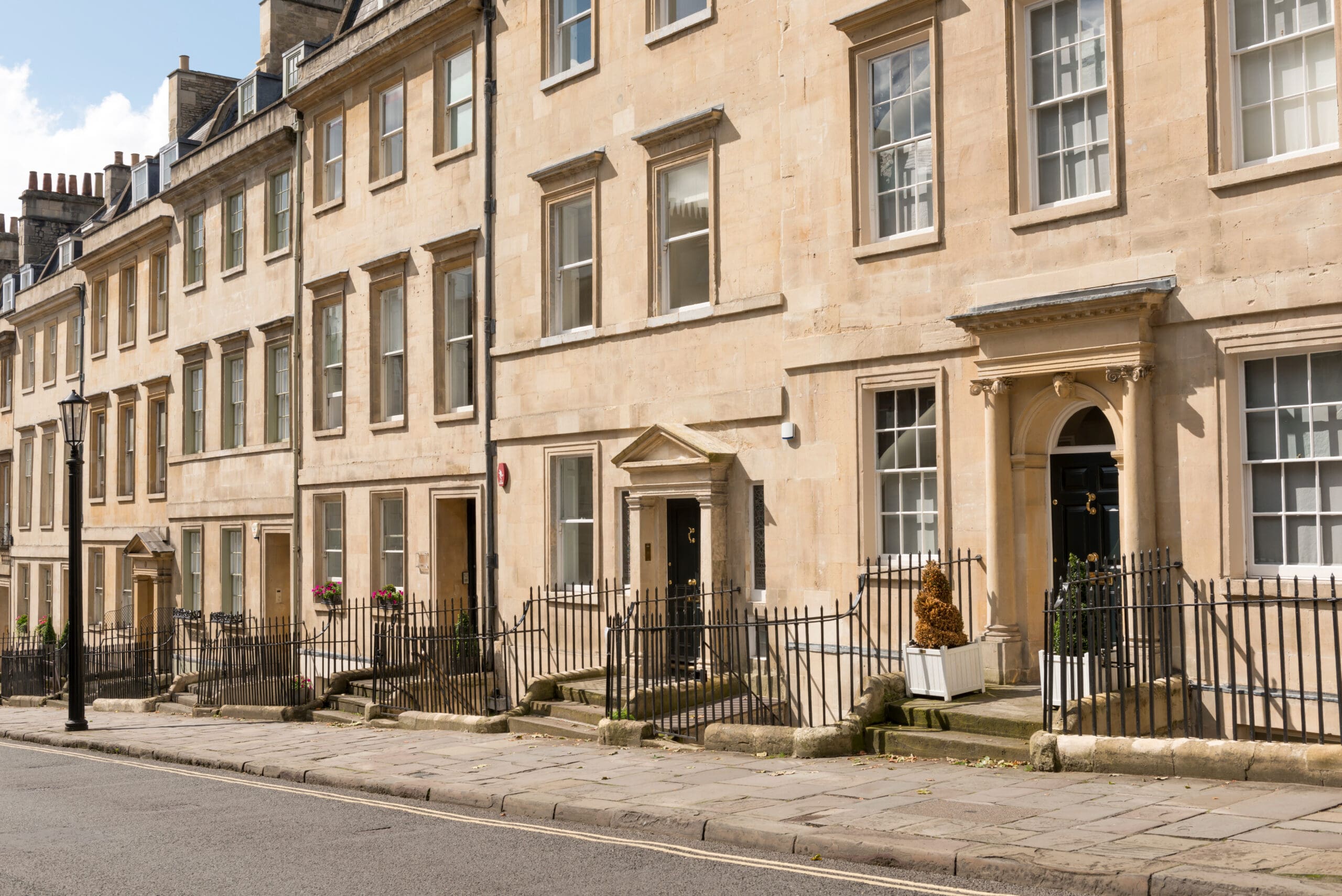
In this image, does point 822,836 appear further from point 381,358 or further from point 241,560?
point 241,560

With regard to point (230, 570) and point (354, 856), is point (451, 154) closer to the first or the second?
point (230, 570)

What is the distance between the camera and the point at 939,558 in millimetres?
12656

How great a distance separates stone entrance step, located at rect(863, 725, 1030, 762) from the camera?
33.3 ft

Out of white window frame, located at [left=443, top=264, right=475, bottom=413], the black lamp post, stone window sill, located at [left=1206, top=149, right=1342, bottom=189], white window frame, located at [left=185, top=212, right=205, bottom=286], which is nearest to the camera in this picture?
stone window sill, located at [left=1206, top=149, right=1342, bottom=189]

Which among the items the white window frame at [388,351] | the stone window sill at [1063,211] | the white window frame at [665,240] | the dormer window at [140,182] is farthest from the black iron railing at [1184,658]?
the dormer window at [140,182]

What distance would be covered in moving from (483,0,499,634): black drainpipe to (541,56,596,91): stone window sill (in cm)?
132

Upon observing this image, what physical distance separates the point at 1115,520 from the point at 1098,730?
2455mm

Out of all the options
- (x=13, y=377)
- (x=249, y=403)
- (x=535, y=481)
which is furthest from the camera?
(x=13, y=377)

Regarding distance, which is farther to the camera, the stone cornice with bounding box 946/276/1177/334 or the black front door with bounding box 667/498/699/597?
the black front door with bounding box 667/498/699/597

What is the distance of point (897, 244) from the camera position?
1305 cm

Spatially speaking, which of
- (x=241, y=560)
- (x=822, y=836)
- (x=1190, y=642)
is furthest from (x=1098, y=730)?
(x=241, y=560)

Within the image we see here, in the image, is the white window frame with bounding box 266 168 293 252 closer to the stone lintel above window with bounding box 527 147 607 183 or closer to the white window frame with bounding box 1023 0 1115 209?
the stone lintel above window with bounding box 527 147 607 183

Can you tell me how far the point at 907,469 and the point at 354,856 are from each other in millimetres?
7090

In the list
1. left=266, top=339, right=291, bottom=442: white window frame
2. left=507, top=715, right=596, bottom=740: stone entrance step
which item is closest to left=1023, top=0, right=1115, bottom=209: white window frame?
left=507, top=715, right=596, bottom=740: stone entrance step
